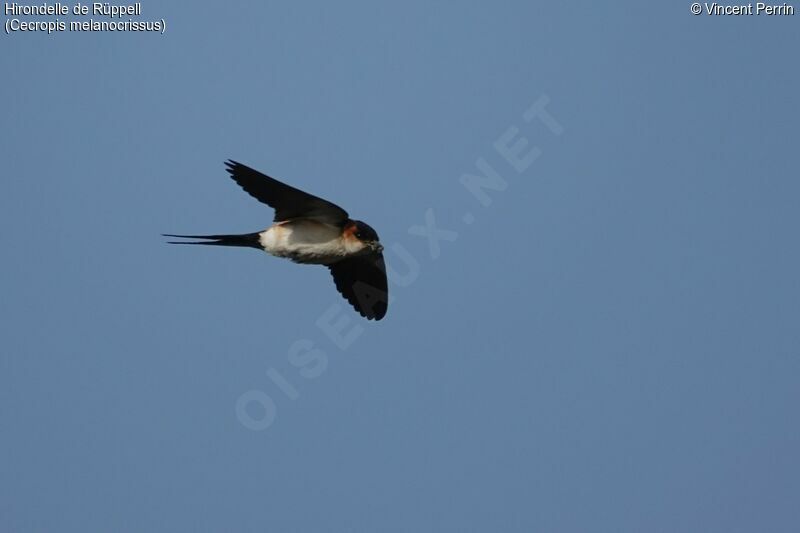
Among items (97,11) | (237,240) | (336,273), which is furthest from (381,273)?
(97,11)

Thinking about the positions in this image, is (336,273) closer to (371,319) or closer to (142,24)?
(371,319)

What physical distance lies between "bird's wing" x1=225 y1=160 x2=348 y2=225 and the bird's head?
5.1 inches

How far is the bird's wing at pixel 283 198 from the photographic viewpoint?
11.7 m

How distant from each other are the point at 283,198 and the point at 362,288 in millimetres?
1939

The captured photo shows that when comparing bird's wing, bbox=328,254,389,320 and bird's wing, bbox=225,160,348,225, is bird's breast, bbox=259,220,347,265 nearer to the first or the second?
bird's wing, bbox=225,160,348,225

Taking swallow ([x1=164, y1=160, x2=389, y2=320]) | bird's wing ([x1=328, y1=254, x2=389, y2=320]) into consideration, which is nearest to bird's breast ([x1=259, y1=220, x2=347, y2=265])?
swallow ([x1=164, y1=160, x2=389, y2=320])

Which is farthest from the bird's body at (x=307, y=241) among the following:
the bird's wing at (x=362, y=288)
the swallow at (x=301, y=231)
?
the bird's wing at (x=362, y=288)

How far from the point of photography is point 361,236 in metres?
12.5

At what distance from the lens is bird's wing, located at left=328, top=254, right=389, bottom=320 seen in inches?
528

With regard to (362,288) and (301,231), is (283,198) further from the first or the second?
(362,288)

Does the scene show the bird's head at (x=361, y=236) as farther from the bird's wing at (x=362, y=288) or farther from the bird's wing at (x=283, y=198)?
the bird's wing at (x=362, y=288)

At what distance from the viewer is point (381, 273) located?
43.8 ft

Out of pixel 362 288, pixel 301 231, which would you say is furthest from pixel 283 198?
pixel 362 288

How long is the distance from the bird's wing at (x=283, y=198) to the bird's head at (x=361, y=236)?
0.13 m
